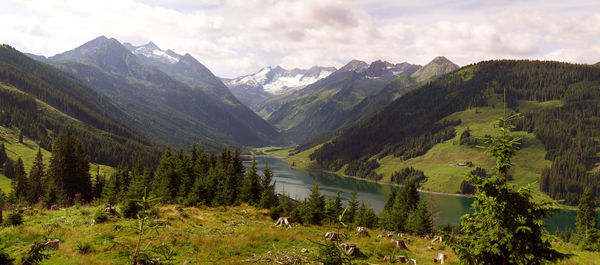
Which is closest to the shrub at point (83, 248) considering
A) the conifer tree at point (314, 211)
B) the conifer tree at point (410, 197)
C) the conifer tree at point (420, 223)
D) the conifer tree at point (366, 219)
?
the conifer tree at point (314, 211)

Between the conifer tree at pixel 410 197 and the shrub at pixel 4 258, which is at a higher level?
the shrub at pixel 4 258

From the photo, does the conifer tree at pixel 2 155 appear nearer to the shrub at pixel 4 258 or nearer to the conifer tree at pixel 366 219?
the conifer tree at pixel 366 219

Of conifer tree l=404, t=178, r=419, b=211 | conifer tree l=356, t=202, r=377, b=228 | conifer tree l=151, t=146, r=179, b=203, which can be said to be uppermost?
conifer tree l=151, t=146, r=179, b=203

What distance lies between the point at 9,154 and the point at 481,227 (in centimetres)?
22933

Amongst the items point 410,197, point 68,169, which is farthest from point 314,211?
point 68,169

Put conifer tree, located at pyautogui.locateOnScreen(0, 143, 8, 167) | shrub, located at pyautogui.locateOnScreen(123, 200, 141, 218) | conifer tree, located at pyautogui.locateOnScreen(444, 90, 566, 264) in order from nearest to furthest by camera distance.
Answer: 1. conifer tree, located at pyautogui.locateOnScreen(444, 90, 566, 264)
2. shrub, located at pyautogui.locateOnScreen(123, 200, 141, 218)
3. conifer tree, located at pyautogui.locateOnScreen(0, 143, 8, 167)

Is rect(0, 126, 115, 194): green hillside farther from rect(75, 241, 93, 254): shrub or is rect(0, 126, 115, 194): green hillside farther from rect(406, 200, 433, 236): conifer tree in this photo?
rect(75, 241, 93, 254): shrub

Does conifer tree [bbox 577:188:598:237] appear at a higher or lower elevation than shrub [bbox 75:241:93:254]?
lower

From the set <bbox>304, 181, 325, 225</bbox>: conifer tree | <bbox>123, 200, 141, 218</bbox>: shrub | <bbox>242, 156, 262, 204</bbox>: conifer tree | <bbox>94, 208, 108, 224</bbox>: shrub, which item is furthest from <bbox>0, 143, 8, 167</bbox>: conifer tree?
<bbox>304, 181, 325, 225</bbox>: conifer tree

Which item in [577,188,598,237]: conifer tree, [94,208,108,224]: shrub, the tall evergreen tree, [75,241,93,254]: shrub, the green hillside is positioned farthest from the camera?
the green hillside

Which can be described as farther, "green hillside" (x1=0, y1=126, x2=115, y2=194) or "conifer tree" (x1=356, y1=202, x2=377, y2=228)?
"green hillside" (x1=0, y1=126, x2=115, y2=194)

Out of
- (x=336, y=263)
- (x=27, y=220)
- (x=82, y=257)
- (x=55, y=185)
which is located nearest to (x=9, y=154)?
(x=55, y=185)

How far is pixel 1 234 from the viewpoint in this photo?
23.6 m

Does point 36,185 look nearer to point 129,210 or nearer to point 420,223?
point 129,210
